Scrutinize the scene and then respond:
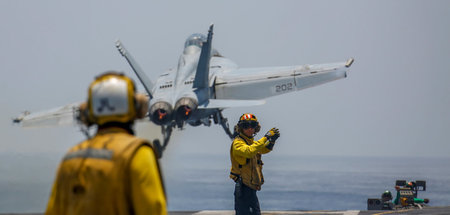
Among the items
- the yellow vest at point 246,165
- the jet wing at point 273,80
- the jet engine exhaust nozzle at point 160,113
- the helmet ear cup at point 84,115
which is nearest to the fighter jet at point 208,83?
the jet wing at point 273,80

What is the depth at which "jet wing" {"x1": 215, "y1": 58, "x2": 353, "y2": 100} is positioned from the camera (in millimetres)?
36688

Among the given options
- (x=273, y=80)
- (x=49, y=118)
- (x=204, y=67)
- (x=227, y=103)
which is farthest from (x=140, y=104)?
(x=49, y=118)

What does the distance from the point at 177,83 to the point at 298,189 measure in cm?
7058

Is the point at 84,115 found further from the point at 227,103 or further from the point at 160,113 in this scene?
the point at 227,103

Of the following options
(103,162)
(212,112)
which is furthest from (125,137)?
(212,112)

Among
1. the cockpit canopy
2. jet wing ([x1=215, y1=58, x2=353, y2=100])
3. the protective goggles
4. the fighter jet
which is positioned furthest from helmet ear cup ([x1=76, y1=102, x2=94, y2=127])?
the cockpit canopy

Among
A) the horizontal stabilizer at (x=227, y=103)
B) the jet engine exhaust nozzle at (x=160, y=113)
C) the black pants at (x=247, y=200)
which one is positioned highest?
the horizontal stabilizer at (x=227, y=103)

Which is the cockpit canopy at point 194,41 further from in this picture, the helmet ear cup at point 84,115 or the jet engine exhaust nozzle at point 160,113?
the helmet ear cup at point 84,115

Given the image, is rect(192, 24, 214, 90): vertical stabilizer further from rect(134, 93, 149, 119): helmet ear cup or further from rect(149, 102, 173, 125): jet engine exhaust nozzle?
rect(134, 93, 149, 119): helmet ear cup

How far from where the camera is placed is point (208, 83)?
A: 3609 cm

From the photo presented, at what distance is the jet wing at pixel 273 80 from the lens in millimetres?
36688

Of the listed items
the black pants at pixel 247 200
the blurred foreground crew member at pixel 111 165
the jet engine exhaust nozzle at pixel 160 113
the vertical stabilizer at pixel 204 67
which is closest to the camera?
the blurred foreground crew member at pixel 111 165

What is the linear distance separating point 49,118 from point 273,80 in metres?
10.9

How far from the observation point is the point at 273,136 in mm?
11820
